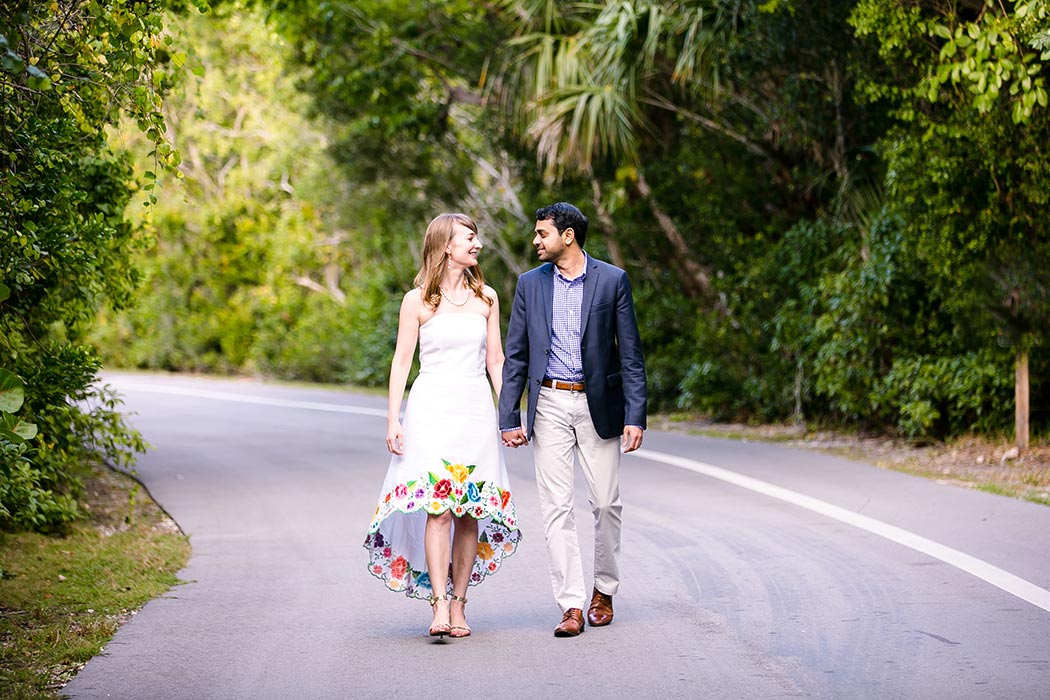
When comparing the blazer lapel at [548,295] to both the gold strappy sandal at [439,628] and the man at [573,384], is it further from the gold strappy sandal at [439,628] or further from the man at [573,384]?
the gold strappy sandal at [439,628]

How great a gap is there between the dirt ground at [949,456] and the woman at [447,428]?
17.4ft

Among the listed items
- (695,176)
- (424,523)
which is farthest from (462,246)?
(695,176)

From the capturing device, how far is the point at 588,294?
6.93 m

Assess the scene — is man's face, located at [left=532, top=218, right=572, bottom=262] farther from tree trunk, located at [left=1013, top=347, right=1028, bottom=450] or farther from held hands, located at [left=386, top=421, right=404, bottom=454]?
tree trunk, located at [left=1013, top=347, right=1028, bottom=450]

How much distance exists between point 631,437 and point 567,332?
599 mm

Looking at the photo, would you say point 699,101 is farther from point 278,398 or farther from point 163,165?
point 163,165

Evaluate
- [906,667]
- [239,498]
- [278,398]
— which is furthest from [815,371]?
[278,398]

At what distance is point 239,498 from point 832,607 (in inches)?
249

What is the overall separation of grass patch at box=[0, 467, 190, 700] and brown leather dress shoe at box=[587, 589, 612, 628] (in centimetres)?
231

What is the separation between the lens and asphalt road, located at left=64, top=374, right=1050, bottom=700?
19.4 feet

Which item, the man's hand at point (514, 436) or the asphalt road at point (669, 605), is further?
the man's hand at point (514, 436)

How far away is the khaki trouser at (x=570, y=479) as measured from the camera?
6867 mm

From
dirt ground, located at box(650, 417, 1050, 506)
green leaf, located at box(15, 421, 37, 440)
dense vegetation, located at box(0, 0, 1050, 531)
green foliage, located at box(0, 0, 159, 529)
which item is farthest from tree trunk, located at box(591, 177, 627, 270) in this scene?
green leaf, located at box(15, 421, 37, 440)

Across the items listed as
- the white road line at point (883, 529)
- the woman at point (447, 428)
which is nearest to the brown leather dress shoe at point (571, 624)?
the woman at point (447, 428)
